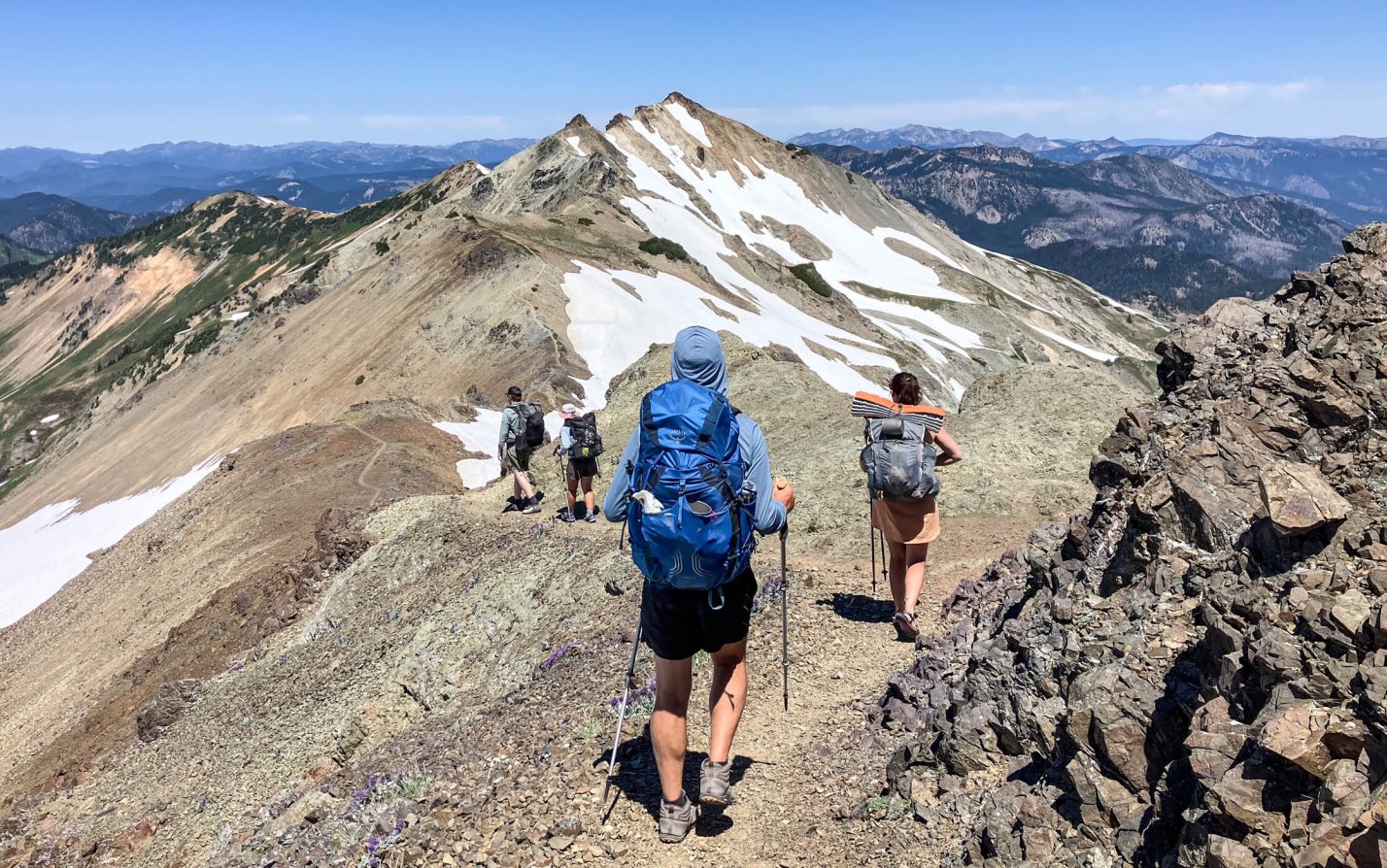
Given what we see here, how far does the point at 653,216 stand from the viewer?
3292 inches

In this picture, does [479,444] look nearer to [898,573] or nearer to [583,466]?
[583,466]

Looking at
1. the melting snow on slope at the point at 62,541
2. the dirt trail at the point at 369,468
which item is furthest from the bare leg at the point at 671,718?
the melting snow on slope at the point at 62,541

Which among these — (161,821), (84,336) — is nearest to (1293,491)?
(161,821)

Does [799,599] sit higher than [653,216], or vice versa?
[653,216]

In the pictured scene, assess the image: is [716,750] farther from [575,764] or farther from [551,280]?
[551,280]

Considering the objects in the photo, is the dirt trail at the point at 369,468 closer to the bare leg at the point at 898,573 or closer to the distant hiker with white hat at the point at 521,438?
the distant hiker with white hat at the point at 521,438

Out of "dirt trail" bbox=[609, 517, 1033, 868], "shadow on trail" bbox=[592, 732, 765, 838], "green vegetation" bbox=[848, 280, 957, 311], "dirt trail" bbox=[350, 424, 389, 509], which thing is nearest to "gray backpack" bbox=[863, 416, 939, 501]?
"dirt trail" bbox=[609, 517, 1033, 868]

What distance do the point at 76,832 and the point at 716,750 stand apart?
1154 cm

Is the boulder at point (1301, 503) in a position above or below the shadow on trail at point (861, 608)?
above

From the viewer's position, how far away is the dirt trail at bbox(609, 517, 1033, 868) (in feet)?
20.6

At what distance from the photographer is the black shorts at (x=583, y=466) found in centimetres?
1719

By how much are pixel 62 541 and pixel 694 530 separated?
4418 cm

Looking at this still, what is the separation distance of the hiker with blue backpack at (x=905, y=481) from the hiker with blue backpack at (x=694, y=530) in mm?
3135

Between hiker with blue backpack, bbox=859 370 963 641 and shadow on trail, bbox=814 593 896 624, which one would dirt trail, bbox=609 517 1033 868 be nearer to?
shadow on trail, bbox=814 593 896 624
